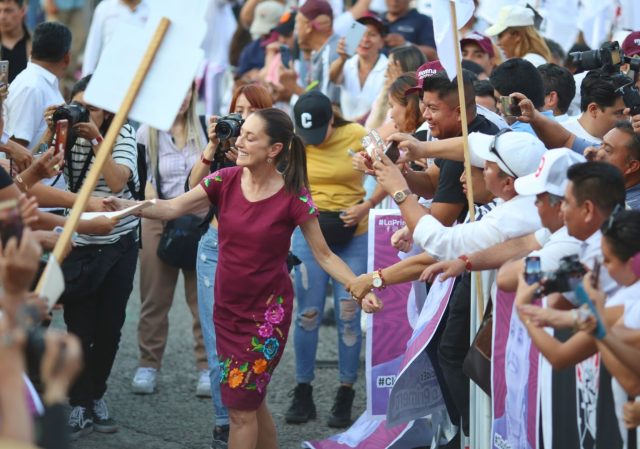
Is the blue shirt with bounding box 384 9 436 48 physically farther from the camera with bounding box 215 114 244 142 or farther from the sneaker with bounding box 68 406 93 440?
the sneaker with bounding box 68 406 93 440

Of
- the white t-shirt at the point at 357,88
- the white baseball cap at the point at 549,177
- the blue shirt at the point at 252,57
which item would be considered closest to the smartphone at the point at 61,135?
the white baseball cap at the point at 549,177

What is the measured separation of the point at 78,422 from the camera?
23.8 ft

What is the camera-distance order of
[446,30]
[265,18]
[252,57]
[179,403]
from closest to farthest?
1. [446,30]
2. [179,403]
3. [252,57]
4. [265,18]

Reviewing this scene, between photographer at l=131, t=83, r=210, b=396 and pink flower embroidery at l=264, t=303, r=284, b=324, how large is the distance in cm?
185

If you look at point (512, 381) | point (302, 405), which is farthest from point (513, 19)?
point (512, 381)

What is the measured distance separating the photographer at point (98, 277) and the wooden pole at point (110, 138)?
2.26 m

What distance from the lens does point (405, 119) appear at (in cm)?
762

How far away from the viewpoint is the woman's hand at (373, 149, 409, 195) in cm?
574

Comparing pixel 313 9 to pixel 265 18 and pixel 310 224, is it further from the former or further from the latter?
pixel 310 224

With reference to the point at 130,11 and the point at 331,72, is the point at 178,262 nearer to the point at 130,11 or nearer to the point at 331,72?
the point at 331,72

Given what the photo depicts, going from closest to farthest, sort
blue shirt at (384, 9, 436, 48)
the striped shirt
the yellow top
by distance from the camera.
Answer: the striped shirt, the yellow top, blue shirt at (384, 9, 436, 48)

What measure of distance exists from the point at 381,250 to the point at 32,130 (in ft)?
7.50

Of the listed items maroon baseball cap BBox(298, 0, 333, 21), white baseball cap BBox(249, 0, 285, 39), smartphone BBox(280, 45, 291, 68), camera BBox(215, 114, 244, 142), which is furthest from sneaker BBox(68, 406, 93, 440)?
white baseball cap BBox(249, 0, 285, 39)

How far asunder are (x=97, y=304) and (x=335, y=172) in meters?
1.75
